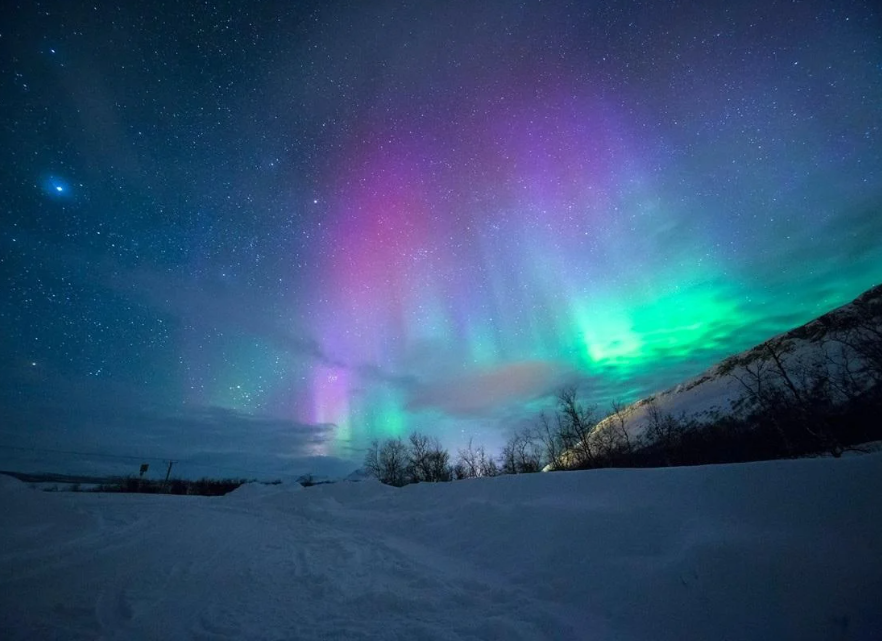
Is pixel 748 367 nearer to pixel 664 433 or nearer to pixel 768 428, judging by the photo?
pixel 664 433

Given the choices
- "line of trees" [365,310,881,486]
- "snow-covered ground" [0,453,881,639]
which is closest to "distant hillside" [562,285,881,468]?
"line of trees" [365,310,881,486]

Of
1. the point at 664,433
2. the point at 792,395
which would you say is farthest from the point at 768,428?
the point at 664,433

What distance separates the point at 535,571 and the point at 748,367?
4150 inches

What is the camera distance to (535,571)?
6465mm

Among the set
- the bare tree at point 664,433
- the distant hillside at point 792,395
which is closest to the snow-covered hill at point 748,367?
the distant hillside at point 792,395

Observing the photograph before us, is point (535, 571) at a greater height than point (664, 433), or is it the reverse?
point (664, 433)

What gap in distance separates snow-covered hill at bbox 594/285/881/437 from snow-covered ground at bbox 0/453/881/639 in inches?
2505

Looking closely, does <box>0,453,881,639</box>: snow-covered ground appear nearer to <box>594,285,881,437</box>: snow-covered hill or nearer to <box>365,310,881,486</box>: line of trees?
<box>365,310,881,486</box>: line of trees

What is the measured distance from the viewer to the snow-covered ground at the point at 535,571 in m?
4.30

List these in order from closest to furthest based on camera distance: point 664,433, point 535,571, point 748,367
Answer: point 535,571
point 664,433
point 748,367

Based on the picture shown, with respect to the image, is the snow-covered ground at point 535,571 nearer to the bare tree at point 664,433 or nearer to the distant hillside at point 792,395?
the distant hillside at point 792,395

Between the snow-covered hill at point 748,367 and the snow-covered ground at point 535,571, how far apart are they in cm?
6362

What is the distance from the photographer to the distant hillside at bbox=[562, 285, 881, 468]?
106 ft

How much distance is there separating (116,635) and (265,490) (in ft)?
70.1
